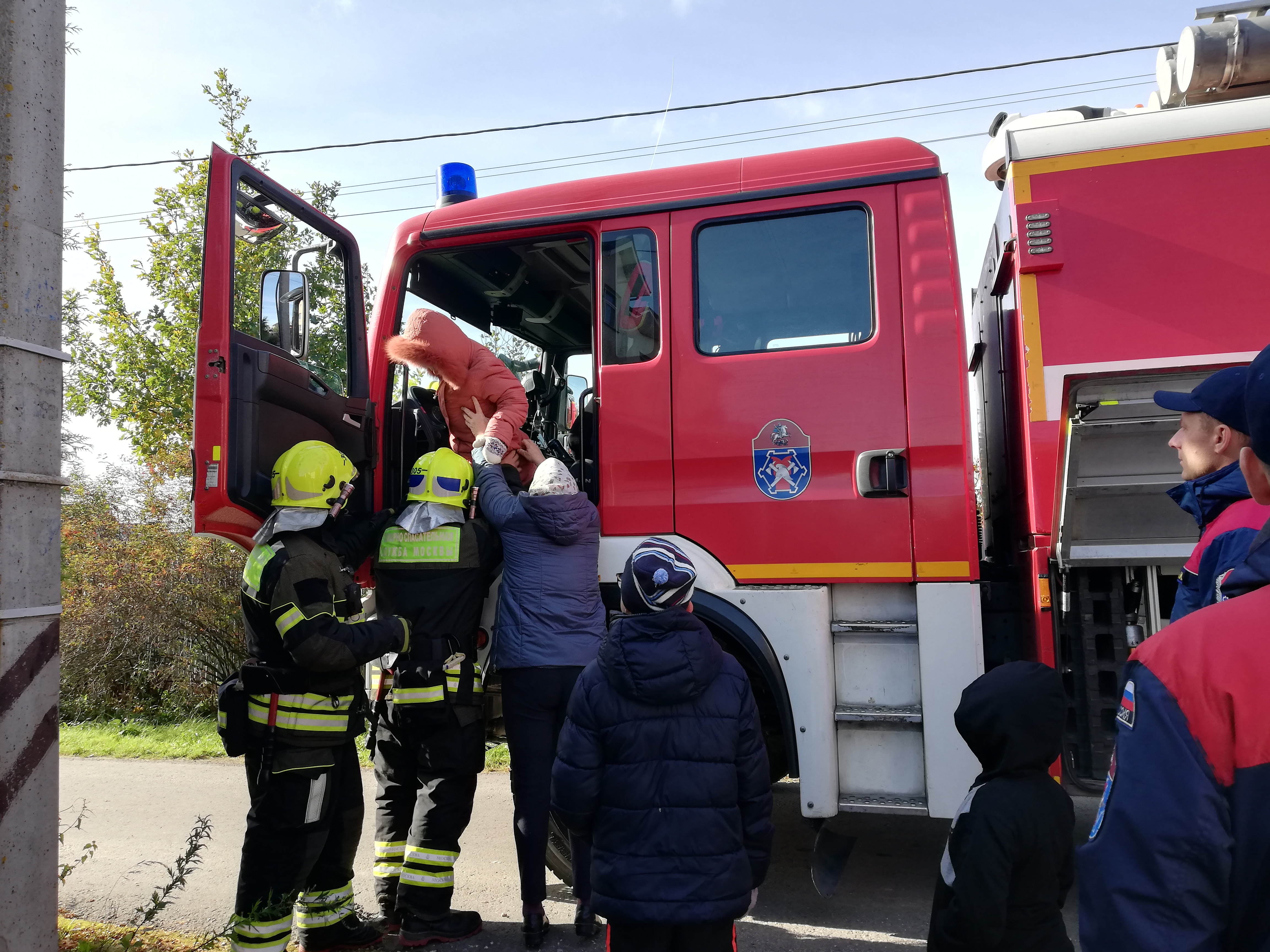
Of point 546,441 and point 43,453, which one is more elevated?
point 546,441

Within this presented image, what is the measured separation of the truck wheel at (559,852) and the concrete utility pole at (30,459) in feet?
5.62

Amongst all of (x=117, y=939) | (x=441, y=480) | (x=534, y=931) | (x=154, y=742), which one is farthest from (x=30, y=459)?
(x=154, y=742)

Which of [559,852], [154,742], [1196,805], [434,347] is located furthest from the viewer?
[154,742]

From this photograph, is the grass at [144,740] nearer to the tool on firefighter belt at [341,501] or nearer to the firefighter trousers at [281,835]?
the firefighter trousers at [281,835]

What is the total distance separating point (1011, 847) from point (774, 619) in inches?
52.8

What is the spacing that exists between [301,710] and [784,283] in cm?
234

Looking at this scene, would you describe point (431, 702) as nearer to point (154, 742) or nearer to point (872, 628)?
point (872, 628)

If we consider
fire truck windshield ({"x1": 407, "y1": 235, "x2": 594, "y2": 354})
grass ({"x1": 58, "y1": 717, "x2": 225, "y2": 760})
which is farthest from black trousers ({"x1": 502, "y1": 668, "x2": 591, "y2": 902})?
grass ({"x1": 58, "y1": 717, "x2": 225, "y2": 760})

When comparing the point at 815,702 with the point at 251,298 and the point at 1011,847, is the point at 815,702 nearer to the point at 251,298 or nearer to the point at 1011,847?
the point at 1011,847

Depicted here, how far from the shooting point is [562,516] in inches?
128

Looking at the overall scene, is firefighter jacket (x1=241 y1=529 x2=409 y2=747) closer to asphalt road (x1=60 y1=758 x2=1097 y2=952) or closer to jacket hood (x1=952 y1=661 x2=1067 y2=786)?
asphalt road (x1=60 y1=758 x2=1097 y2=952)

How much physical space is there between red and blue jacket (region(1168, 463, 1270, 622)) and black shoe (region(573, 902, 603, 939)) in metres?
2.29

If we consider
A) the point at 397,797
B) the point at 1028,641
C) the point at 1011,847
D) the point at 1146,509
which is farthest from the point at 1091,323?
the point at 397,797

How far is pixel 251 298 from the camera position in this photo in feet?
24.0
